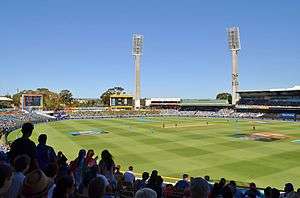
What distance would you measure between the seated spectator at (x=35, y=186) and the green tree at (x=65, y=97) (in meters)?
153

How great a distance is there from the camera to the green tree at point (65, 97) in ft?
514

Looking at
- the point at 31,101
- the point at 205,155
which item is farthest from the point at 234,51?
the point at 205,155

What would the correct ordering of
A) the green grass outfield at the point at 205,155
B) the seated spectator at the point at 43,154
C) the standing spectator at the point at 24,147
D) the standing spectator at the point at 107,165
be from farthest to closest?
the green grass outfield at the point at 205,155 → the standing spectator at the point at 107,165 → the seated spectator at the point at 43,154 → the standing spectator at the point at 24,147

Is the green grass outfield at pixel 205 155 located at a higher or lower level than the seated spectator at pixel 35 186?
lower

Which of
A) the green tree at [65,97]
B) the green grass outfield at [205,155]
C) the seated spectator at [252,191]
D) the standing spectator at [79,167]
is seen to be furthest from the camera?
the green tree at [65,97]

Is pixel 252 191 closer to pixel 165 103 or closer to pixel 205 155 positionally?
pixel 205 155

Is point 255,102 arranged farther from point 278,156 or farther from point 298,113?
point 278,156

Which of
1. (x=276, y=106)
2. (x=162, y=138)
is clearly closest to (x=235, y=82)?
(x=276, y=106)

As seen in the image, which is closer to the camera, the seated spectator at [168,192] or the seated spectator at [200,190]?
the seated spectator at [200,190]

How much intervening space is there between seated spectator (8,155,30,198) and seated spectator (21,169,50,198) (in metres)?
0.18

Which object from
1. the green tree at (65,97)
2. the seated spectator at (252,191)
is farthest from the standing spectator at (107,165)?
the green tree at (65,97)

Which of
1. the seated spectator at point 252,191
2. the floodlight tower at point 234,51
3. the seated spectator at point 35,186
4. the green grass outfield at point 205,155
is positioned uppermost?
the floodlight tower at point 234,51

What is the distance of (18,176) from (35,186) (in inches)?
22.9

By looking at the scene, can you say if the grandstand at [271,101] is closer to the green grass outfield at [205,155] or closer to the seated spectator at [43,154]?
the green grass outfield at [205,155]
